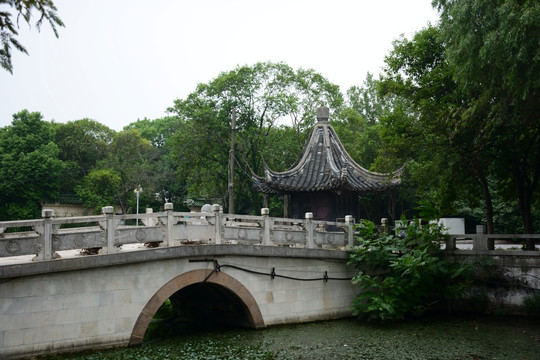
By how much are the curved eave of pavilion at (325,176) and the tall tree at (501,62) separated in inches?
159

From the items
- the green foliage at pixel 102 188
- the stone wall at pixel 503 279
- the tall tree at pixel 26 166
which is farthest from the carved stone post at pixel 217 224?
the tall tree at pixel 26 166

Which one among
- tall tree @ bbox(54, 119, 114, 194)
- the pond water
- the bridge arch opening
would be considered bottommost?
the pond water

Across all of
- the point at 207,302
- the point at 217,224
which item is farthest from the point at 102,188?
the point at 217,224

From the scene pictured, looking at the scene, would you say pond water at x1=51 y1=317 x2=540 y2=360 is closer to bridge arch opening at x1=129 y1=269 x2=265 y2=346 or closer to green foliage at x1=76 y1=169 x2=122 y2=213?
bridge arch opening at x1=129 y1=269 x2=265 y2=346

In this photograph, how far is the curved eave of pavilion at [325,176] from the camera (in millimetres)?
16953

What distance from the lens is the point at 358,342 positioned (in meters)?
11.0

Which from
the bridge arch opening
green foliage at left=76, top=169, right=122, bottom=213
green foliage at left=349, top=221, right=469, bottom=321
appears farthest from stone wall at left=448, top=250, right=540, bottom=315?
green foliage at left=76, top=169, right=122, bottom=213

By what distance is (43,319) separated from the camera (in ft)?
29.6

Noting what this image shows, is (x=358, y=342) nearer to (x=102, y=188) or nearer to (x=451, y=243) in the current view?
(x=451, y=243)

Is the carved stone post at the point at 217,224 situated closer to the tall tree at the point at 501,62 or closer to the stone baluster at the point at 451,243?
the tall tree at the point at 501,62

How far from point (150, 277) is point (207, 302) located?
337cm

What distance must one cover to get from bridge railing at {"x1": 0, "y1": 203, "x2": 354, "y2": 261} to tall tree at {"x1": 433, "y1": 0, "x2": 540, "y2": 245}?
4792 mm

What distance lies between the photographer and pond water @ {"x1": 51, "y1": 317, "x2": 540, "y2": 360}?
9.88 meters

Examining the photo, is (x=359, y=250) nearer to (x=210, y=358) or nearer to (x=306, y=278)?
(x=306, y=278)
